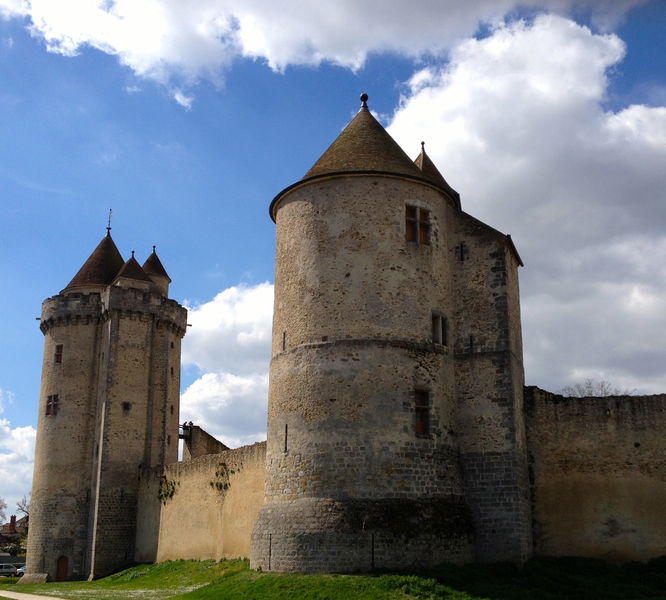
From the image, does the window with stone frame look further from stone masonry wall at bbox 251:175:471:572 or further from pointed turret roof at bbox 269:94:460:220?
pointed turret roof at bbox 269:94:460:220

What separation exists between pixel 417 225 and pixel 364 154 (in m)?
2.33

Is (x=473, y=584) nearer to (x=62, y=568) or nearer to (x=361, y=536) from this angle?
(x=361, y=536)

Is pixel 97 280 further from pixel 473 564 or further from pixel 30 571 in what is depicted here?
pixel 473 564

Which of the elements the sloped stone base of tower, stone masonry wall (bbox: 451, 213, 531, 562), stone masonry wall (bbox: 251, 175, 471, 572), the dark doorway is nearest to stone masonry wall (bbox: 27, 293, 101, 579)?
the dark doorway

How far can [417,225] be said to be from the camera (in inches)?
848

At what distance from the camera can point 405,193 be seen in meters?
21.6

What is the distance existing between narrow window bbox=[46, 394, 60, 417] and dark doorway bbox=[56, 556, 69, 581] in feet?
20.4

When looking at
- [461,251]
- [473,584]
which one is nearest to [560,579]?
[473,584]

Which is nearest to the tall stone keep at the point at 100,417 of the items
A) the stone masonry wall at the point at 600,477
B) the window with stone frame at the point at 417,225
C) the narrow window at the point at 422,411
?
the narrow window at the point at 422,411

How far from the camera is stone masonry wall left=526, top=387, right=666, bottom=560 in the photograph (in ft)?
65.9

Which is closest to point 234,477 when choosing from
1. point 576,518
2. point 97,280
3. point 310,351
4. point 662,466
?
point 310,351

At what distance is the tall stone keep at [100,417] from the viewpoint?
35094mm

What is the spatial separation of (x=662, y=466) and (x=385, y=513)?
6.97m

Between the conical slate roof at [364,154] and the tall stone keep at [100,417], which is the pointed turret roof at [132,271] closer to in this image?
the tall stone keep at [100,417]
